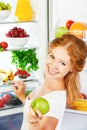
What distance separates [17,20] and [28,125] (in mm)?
1181

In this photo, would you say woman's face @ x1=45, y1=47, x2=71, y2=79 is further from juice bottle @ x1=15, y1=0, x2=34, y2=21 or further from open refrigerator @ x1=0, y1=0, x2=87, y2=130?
juice bottle @ x1=15, y1=0, x2=34, y2=21

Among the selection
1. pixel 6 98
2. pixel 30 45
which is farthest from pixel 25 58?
pixel 6 98

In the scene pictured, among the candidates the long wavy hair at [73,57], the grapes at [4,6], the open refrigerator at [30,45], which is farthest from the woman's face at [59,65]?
the grapes at [4,6]

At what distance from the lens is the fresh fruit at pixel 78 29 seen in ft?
6.88

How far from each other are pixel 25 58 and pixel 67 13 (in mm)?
616

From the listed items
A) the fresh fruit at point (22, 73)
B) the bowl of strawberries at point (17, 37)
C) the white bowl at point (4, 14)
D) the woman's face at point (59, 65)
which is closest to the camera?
the woman's face at point (59, 65)

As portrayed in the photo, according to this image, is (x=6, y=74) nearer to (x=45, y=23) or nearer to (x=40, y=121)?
(x=45, y=23)

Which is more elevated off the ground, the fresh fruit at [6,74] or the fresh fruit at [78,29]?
the fresh fruit at [78,29]

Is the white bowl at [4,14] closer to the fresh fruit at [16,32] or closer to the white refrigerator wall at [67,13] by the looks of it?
the fresh fruit at [16,32]

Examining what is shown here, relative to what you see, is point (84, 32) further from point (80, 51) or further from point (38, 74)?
point (38, 74)

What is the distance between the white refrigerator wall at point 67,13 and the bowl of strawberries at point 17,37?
0.87 ft

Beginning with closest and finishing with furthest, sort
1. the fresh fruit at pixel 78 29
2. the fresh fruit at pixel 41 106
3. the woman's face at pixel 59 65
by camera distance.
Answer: the fresh fruit at pixel 41 106, the woman's face at pixel 59 65, the fresh fruit at pixel 78 29

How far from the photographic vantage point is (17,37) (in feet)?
8.77

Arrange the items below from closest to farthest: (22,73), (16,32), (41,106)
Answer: (41,106) → (16,32) → (22,73)
